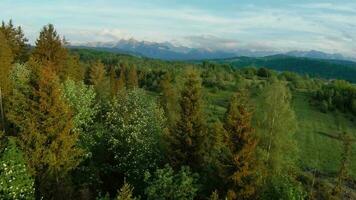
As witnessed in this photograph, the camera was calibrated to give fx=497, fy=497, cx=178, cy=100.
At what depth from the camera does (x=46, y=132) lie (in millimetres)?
45938

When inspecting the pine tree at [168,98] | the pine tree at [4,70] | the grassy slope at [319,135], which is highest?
the pine tree at [4,70]

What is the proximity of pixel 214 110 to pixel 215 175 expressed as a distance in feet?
244

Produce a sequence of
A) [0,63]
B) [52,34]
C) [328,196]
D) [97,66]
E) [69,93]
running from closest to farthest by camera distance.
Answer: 1. [328,196]
2. [69,93]
3. [0,63]
4. [52,34]
5. [97,66]

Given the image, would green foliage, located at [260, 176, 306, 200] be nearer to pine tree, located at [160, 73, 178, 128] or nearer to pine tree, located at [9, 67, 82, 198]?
pine tree, located at [9, 67, 82, 198]

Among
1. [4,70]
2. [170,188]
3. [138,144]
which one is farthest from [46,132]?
[4,70]

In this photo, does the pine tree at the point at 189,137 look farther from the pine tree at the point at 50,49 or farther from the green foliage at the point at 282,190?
the pine tree at the point at 50,49

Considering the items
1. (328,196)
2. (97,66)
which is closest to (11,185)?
(328,196)

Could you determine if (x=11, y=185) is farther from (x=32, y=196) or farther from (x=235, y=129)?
(x=235, y=129)

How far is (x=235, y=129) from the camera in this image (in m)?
44.8

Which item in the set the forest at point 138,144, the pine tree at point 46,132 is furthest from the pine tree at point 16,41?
the pine tree at point 46,132

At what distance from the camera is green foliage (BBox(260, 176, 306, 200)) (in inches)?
1638

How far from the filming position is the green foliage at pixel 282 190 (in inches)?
1638

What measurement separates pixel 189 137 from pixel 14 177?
56.2 feet

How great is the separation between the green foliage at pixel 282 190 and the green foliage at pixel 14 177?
68.6 ft
